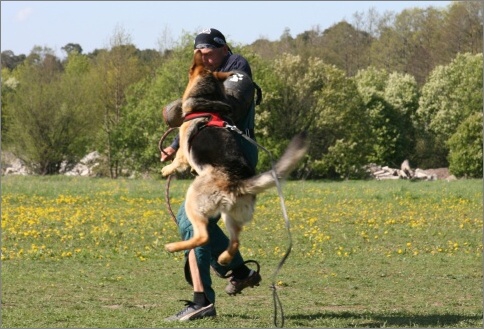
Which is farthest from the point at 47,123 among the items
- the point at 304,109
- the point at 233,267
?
the point at 233,267

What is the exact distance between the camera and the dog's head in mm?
7336

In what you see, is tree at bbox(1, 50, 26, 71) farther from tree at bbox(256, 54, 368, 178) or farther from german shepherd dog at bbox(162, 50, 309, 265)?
german shepherd dog at bbox(162, 50, 309, 265)

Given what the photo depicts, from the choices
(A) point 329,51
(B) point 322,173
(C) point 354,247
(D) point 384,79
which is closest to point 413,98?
(D) point 384,79

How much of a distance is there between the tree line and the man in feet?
147

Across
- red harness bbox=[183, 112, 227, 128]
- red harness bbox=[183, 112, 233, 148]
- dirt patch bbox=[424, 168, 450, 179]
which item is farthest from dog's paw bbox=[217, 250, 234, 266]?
dirt patch bbox=[424, 168, 450, 179]

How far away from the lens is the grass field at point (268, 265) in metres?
Result: 8.37

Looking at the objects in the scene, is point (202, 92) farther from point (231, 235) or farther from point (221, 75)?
point (231, 235)

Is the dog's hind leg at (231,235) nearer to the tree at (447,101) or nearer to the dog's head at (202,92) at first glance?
the dog's head at (202,92)

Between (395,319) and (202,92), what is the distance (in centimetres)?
280

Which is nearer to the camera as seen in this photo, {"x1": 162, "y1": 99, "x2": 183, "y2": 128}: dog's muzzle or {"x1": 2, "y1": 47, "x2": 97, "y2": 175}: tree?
{"x1": 162, "y1": 99, "x2": 183, "y2": 128}: dog's muzzle

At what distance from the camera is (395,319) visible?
8.10 meters

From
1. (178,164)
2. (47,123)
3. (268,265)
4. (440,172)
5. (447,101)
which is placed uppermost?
(178,164)

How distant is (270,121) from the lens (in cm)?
5722

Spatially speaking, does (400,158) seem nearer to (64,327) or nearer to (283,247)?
(283,247)
